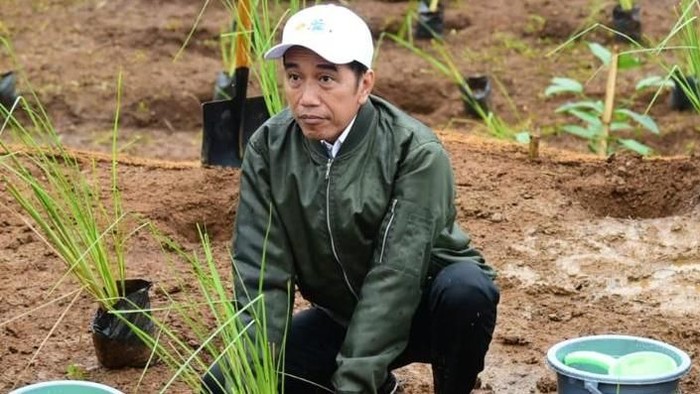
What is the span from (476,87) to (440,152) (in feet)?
13.2

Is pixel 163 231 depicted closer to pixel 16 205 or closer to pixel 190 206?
pixel 190 206

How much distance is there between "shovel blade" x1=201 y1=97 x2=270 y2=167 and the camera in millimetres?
5469

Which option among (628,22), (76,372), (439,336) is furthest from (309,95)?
(628,22)

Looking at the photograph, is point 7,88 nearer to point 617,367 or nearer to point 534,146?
point 534,146

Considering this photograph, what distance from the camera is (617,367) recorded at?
3.16 metres

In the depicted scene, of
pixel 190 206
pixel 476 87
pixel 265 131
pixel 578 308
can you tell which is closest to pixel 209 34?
pixel 476 87

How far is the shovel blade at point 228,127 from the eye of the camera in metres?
5.47

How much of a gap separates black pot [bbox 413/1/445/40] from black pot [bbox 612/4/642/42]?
1070mm

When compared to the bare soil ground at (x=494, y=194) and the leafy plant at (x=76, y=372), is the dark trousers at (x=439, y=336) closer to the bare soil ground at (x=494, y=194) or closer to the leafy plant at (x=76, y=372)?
the bare soil ground at (x=494, y=194)

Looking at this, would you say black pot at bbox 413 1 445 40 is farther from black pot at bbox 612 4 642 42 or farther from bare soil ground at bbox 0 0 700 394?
black pot at bbox 612 4 642 42

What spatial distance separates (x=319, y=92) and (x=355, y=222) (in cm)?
31

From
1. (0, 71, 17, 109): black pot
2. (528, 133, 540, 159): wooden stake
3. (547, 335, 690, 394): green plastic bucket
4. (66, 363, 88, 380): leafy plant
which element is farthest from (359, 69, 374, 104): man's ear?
(0, 71, 17, 109): black pot

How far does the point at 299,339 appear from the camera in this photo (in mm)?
3320

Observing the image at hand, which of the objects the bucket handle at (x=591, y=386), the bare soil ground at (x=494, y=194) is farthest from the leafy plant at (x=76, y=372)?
the bucket handle at (x=591, y=386)
